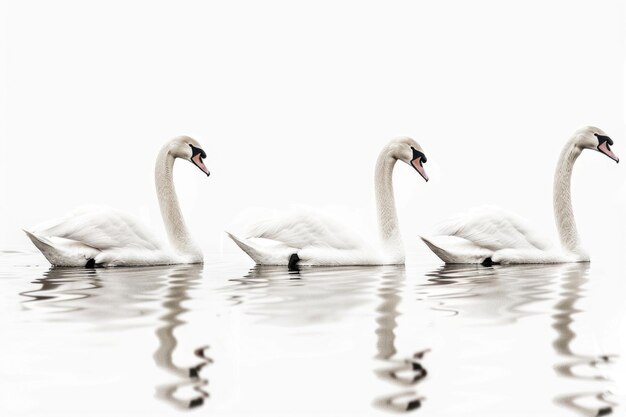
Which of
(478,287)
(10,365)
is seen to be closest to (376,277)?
(478,287)

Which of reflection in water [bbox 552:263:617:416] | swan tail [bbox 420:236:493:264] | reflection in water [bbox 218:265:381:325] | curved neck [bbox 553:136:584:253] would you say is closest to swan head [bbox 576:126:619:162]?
curved neck [bbox 553:136:584:253]

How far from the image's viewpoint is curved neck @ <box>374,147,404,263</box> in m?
16.2

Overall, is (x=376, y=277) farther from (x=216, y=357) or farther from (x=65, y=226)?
(x=216, y=357)

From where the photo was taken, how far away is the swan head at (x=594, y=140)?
17328 millimetres

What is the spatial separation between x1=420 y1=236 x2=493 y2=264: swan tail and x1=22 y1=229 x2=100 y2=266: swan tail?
5290 millimetres

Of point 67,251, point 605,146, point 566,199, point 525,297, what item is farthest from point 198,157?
point 525,297

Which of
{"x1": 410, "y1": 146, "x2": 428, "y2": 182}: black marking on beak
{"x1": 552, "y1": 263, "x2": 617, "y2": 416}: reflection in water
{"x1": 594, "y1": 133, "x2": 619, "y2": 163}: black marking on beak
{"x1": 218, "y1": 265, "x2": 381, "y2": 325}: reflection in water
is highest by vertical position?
{"x1": 594, "y1": 133, "x2": 619, "y2": 163}: black marking on beak

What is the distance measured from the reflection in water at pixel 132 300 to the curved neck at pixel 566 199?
6380 mm

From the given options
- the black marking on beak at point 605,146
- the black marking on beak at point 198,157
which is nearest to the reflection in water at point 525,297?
the black marking on beak at point 605,146

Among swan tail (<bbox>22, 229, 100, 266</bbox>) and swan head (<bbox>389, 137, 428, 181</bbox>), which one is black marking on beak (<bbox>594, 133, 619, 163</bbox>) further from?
swan tail (<bbox>22, 229, 100, 266</bbox>)

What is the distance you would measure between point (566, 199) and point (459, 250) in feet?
8.12

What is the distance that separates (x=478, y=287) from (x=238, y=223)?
4.80 m

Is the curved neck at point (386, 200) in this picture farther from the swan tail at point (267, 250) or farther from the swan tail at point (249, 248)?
the swan tail at point (249, 248)

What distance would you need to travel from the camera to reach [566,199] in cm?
1748
